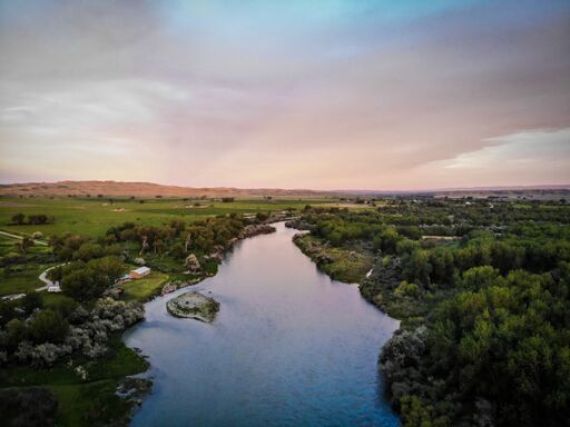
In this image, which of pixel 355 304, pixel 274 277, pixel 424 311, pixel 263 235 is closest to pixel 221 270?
pixel 274 277

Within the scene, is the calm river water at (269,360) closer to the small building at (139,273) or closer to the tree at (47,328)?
the tree at (47,328)

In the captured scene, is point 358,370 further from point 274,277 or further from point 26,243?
point 26,243

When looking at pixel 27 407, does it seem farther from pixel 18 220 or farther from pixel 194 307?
pixel 18 220

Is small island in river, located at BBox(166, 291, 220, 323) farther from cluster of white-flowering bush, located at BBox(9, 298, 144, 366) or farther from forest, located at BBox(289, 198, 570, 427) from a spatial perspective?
forest, located at BBox(289, 198, 570, 427)

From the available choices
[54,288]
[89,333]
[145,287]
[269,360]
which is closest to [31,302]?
[89,333]

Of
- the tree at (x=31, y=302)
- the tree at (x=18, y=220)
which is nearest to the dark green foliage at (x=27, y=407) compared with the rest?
the tree at (x=31, y=302)

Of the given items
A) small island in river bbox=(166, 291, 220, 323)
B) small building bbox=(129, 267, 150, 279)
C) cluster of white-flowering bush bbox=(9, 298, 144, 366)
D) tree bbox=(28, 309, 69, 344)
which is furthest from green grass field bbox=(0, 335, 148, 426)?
small building bbox=(129, 267, 150, 279)

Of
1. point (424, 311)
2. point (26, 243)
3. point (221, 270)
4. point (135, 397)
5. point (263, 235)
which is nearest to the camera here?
point (135, 397)
